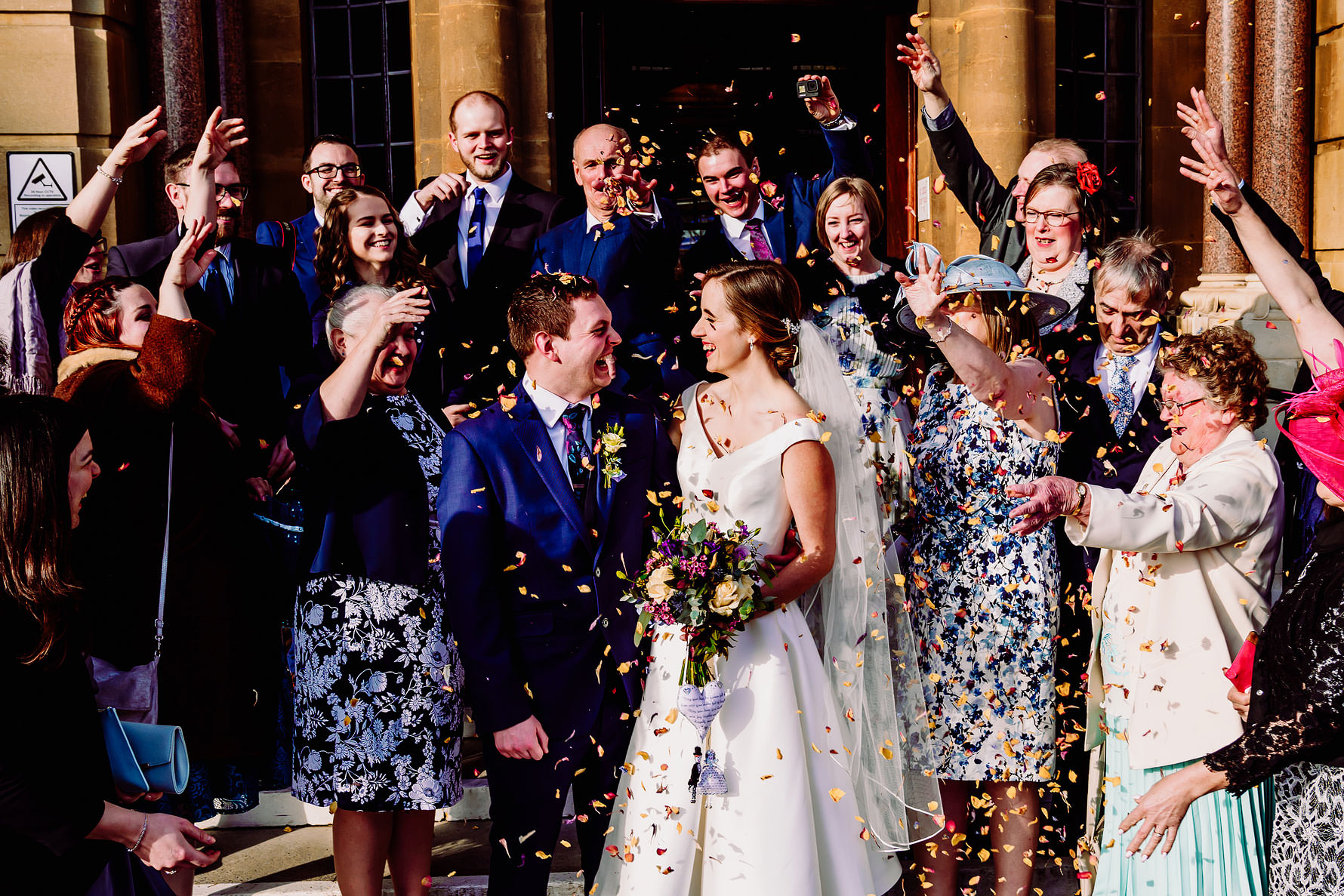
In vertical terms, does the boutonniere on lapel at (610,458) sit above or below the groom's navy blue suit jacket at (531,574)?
above

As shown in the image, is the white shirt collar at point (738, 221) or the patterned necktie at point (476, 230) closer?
the white shirt collar at point (738, 221)

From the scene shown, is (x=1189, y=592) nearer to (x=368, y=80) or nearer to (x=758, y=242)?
(x=758, y=242)

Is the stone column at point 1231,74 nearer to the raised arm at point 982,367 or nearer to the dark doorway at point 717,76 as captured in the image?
the dark doorway at point 717,76

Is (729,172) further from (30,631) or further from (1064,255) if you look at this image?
(30,631)

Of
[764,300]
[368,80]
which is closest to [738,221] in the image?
[764,300]

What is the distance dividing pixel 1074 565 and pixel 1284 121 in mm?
5484

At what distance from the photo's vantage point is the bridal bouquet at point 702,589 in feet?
11.3

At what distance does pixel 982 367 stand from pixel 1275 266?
3.45 feet

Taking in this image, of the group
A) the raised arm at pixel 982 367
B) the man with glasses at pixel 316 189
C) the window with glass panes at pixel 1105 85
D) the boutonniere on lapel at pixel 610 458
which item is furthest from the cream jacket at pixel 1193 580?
the window with glass panes at pixel 1105 85

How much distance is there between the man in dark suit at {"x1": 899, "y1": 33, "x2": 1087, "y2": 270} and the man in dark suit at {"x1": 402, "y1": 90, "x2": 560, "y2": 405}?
5.80 ft

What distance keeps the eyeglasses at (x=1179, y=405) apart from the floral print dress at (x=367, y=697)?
7.98 feet

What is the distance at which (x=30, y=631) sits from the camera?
266cm

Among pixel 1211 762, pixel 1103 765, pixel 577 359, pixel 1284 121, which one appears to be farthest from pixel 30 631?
pixel 1284 121

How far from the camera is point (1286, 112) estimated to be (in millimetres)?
8484
